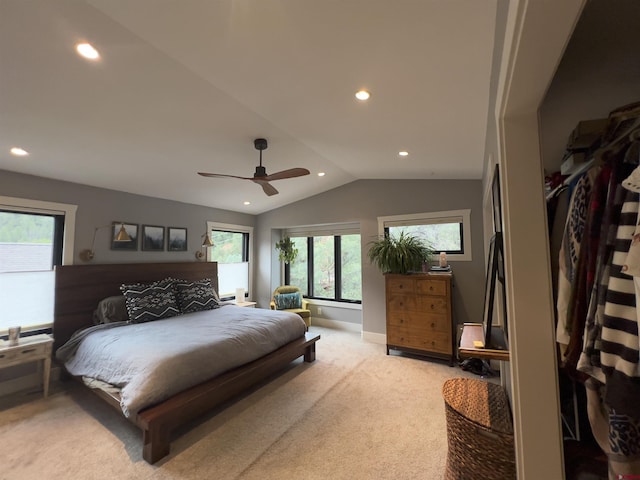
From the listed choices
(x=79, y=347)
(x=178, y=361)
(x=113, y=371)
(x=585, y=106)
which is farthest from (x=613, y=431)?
(x=79, y=347)

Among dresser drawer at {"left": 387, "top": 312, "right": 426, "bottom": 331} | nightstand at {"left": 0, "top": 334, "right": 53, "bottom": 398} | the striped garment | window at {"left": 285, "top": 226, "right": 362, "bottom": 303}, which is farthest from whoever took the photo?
window at {"left": 285, "top": 226, "right": 362, "bottom": 303}

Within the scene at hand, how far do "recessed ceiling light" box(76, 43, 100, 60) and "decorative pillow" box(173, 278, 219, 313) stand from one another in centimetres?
296

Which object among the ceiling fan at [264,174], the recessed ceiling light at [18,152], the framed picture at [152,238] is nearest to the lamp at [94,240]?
the framed picture at [152,238]

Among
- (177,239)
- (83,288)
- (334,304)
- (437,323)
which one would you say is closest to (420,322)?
(437,323)

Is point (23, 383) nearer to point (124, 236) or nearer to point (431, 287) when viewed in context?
point (124, 236)

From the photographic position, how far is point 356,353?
4.04m

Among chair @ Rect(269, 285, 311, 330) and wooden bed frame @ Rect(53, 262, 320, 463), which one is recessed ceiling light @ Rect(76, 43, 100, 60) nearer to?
wooden bed frame @ Rect(53, 262, 320, 463)

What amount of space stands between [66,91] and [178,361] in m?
2.13

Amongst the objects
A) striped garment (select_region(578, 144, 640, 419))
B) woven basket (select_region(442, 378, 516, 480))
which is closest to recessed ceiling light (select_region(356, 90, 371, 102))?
striped garment (select_region(578, 144, 640, 419))

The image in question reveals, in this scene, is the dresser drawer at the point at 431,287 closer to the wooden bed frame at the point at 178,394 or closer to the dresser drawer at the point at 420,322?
the dresser drawer at the point at 420,322

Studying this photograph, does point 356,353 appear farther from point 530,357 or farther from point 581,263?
point 581,263

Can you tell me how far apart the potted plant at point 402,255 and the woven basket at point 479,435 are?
6.88ft

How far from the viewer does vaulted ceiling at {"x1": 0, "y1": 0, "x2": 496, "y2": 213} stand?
56.3 inches

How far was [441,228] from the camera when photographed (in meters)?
4.19
